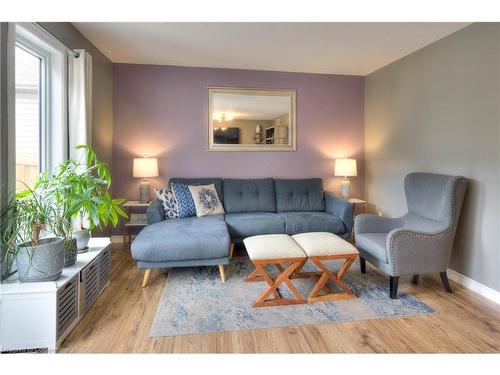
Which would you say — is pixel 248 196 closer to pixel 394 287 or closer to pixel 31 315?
pixel 394 287

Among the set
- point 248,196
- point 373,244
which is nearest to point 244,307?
point 373,244

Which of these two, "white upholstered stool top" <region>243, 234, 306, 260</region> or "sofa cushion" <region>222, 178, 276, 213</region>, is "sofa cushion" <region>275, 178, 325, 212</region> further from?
"white upholstered stool top" <region>243, 234, 306, 260</region>

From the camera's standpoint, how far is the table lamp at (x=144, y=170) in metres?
3.49

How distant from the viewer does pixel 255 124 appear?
3.90 metres

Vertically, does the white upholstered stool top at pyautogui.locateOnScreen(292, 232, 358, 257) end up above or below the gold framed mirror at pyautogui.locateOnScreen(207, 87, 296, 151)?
below

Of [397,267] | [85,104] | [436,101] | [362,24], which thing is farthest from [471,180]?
[85,104]

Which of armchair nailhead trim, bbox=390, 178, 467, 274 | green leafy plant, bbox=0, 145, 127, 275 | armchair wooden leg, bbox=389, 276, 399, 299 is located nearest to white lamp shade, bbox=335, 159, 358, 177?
armchair nailhead trim, bbox=390, 178, 467, 274

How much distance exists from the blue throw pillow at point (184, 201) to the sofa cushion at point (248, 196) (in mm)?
463

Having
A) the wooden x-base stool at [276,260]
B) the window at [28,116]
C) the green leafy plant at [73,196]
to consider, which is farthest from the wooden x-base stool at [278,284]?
the window at [28,116]

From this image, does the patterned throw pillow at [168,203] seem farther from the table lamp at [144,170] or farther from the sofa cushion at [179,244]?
the sofa cushion at [179,244]

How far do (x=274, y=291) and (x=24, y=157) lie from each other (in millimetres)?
2169

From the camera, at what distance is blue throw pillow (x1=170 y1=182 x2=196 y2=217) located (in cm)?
327

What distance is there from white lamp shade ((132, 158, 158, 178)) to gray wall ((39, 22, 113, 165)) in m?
0.37
